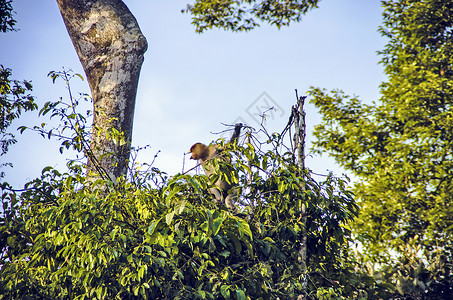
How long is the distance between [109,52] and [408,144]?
7.36 metres

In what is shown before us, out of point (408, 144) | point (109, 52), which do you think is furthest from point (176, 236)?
point (408, 144)

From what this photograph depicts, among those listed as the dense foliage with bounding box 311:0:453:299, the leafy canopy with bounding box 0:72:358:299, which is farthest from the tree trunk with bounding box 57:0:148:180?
the dense foliage with bounding box 311:0:453:299

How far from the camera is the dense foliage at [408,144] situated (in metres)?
10.4

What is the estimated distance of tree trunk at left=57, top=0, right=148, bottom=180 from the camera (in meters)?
6.98

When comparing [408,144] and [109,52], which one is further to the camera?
[408,144]

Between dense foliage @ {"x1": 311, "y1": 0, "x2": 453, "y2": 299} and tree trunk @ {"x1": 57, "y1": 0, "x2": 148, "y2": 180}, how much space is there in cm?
625

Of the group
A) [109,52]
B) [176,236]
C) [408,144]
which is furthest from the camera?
[408,144]

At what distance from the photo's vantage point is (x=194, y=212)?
147 inches

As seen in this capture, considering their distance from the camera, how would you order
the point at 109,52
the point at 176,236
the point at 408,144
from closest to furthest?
the point at 176,236 → the point at 109,52 → the point at 408,144

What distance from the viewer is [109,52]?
731 cm

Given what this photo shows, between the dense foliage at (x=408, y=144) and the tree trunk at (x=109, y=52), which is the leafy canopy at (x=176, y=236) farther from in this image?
the dense foliage at (x=408, y=144)

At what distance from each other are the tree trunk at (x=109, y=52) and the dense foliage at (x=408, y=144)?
6.25m

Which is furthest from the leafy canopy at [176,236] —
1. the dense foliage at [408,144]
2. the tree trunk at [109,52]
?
the dense foliage at [408,144]

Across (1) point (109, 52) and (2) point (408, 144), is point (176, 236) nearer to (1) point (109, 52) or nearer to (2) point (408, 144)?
(1) point (109, 52)
